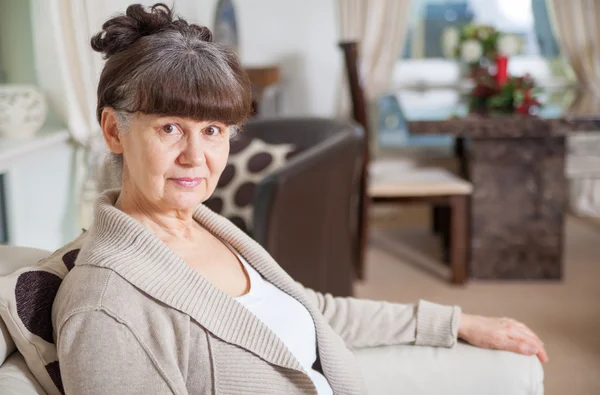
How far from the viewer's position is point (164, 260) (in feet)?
3.78

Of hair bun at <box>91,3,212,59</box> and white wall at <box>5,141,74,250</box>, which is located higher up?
hair bun at <box>91,3,212,59</box>

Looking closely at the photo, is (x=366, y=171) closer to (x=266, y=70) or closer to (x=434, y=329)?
(x=266, y=70)

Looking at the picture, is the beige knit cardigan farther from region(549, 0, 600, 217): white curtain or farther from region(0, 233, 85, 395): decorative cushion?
region(549, 0, 600, 217): white curtain

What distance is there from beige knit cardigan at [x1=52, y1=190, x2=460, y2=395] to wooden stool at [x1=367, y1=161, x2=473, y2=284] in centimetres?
231

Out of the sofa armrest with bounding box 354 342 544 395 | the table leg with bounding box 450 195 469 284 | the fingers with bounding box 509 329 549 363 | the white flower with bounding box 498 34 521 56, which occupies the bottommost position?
the table leg with bounding box 450 195 469 284

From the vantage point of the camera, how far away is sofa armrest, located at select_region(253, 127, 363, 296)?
2.37 m

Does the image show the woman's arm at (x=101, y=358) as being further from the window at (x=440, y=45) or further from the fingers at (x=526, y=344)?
the window at (x=440, y=45)

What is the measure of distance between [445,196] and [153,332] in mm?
2691

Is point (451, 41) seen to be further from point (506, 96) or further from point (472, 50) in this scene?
point (506, 96)

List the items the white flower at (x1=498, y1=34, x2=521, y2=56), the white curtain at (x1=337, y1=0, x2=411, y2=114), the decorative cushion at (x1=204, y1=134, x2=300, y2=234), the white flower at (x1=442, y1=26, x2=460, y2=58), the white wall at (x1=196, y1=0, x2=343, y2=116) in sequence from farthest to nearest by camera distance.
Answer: the white wall at (x1=196, y1=0, x2=343, y2=116) → the white curtain at (x1=337, y1=0, x2=411, y2=114) → the white flower at (x1=442, y1=26, x2=460, y2=58) → the white flower at (x1=498, y1=34, x2=521, y2=56) → the decorative cushion at (x1=204, y1=134, x2=300, y2=234)

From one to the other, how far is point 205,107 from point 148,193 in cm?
16

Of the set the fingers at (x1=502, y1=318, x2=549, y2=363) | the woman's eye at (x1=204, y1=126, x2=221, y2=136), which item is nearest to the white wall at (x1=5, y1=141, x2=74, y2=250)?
the woman's eye at (x1=204, y1=126, x2=221, y2=136)

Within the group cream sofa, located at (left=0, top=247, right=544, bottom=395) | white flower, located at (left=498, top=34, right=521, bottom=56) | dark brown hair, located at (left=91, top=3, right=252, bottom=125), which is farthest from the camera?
white flower, located at (left=498, top=34, right=521, bottom=56)

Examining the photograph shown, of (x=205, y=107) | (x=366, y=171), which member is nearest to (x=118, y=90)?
(x=205, y=107)
